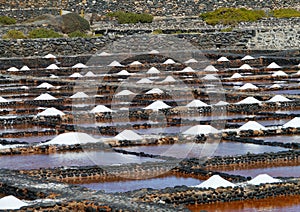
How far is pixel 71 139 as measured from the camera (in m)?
23.7

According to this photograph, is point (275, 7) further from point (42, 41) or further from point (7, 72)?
point (7, 72)

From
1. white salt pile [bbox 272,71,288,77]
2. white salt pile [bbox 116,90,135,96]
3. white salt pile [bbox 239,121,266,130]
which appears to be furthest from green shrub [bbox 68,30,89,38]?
white salt pile [bbox 239,121,266,130]

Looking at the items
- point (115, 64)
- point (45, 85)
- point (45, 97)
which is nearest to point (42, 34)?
point (115, 64)

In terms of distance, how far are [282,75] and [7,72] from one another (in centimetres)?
1051

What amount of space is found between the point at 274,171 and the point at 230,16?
1624 inches

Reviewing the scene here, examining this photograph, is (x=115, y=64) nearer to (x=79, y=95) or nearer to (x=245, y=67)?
(x=245, y=67)

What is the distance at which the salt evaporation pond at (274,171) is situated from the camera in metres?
19.5

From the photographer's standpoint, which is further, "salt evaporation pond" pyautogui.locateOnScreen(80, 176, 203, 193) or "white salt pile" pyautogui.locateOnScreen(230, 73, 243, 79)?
"white salt pile" pyautogui.locateOnScreen(230, 73, 243, 79)

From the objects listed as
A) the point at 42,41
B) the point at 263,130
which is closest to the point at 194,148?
the point at 263,130

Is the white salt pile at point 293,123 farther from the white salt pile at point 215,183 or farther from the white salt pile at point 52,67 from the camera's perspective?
the white salt pile at point 52,67

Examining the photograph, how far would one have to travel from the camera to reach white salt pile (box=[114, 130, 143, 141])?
2388 cm

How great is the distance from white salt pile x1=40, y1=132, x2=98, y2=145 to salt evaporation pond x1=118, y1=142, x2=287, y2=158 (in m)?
0.98

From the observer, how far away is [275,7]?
69.8 metres

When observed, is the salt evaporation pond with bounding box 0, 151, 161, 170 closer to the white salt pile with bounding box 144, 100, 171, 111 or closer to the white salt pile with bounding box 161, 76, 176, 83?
the white salt pile with bounding box 144, 100, 171, 111
